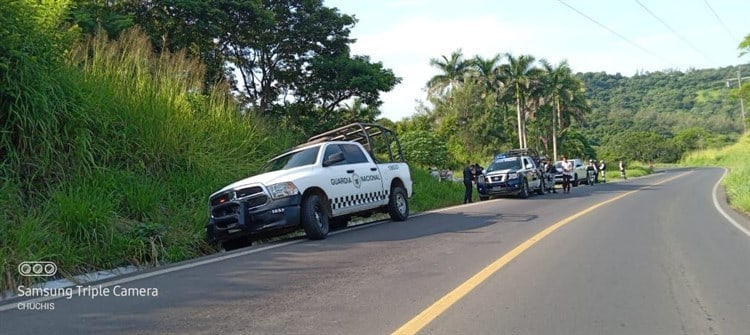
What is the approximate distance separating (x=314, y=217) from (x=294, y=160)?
1.68 metres

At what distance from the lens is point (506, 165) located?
2506 centimetres

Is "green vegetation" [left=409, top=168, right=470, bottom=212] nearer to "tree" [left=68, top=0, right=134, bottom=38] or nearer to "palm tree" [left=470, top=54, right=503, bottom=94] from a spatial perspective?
A: "tree" [left=68, top=0, right=134, bottom=38]

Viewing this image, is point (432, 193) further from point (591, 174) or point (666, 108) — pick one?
point (666, 108)

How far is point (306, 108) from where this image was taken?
28234mm

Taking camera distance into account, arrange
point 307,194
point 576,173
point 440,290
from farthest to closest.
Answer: point 576,173 → point 307,194 → point 440,290

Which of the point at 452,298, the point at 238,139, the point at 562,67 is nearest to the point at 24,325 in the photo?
the point at 452,298

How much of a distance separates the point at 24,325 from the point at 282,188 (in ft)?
16.6

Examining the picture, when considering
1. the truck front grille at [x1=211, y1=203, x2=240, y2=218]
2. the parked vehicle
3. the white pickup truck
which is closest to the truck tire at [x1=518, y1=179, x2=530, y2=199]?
the parked vehicle

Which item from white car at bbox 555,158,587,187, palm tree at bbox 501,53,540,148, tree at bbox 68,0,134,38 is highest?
palm tree at bbox 501,53,540,148

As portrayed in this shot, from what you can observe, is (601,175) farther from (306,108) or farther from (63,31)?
(63,31)

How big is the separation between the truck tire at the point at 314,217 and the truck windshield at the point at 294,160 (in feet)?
3.09

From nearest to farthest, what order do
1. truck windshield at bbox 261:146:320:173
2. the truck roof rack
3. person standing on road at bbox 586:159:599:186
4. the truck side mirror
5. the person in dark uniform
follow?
1. the truck side mirror
2. truck windshield at bbox 261:146:320:173
3. the truck roof rack
4. the person in dark uniform
5. person standing on road at bbox 586:159:599:186

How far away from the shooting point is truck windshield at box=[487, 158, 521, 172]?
81.3 feet

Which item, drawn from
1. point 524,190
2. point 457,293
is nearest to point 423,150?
point 524,190
